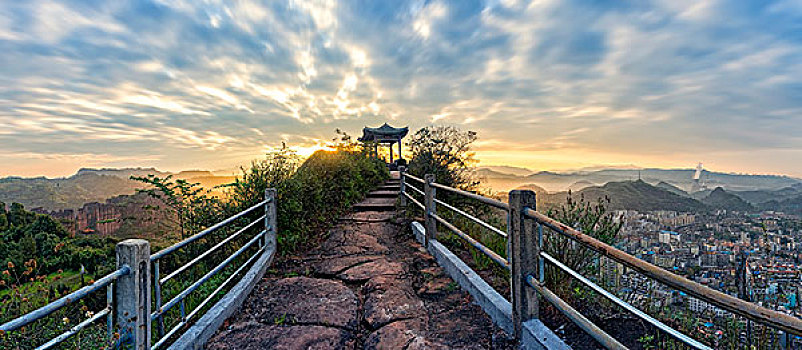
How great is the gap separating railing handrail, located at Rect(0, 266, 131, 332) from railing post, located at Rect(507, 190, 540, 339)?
2.43 metres

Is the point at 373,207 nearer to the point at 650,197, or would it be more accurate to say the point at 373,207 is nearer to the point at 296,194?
the point at 296,194

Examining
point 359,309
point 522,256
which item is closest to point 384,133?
point 359,309

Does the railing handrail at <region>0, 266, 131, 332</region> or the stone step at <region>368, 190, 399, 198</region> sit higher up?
the railing handrail at <region>0, 266, 131, 332</region>

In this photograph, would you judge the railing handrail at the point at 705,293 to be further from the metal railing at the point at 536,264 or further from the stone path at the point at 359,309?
the stone path at the point at 359,309

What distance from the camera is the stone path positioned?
2881mm

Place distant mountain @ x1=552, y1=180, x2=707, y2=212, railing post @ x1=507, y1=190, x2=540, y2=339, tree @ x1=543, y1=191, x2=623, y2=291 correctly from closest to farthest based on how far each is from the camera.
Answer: railing post @ x1=507, y1=190, x2=540, y2=339, tree @ x1=543, y1=191, x2=623, y2=291, distant mountain @ x1=552, y1=180, x2=707, y2=212

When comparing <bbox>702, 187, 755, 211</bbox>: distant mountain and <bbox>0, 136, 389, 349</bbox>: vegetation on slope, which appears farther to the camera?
<bbox>702, 187, 755, 211</bbox>: distant mountain

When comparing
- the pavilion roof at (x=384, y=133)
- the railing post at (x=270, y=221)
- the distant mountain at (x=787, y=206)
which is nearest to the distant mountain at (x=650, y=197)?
the distant mountain at (x=787, y=206)

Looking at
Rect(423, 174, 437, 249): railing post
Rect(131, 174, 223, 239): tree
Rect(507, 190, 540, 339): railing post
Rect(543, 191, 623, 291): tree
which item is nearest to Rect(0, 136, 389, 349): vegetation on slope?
Rect(131, 174, 223, 239): tree

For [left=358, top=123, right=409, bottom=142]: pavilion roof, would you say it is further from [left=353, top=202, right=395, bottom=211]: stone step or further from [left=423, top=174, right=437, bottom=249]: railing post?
[left=423, top=174, right=437, bottom=249]: railing post

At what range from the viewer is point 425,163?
12.9m

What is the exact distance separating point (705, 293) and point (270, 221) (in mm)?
4759

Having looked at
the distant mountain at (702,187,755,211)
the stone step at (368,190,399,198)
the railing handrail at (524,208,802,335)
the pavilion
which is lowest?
the distant mountain at (702,187,755,211)

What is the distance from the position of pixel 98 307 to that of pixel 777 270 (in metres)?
7.51
